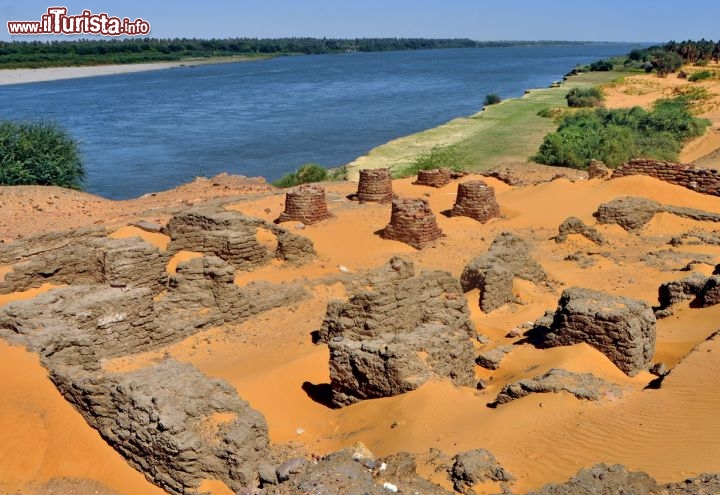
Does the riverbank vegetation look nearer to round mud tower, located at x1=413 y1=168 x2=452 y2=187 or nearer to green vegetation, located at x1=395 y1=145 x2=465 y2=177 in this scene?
green vegetation, located at x1=395 y1=145 x2=465 y2=177

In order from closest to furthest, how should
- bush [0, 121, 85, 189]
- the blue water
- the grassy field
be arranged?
bush [0, 121, 85, 189]
the grassy field
the blue water

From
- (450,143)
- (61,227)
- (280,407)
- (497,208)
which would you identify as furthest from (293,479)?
(450,143)

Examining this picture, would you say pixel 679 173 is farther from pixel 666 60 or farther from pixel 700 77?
pixel 666 60

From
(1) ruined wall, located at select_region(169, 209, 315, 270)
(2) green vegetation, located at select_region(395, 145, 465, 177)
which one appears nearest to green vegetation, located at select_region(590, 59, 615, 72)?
(2) green vegetation, located at select_region(395, 145, 465, 177)

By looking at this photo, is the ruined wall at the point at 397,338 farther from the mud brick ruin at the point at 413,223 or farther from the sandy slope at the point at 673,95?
the sandy slope at the point at 673,95

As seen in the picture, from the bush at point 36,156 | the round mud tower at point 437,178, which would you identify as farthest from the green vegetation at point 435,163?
the bush at point 36,156

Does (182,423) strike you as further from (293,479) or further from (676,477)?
(676,477)
